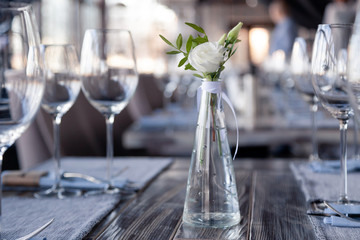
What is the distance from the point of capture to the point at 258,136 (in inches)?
66.7

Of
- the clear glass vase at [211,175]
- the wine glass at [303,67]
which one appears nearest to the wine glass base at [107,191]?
the clear glass vase at [211,175]

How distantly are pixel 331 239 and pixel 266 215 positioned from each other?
135 millimetres

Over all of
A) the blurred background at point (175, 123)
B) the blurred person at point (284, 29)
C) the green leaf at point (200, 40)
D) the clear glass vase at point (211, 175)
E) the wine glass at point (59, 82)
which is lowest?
the blurred background at point (175, 123)

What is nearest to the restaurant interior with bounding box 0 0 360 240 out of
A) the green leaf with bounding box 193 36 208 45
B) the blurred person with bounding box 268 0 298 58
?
the green leaf with bounding box 193 36 208 45

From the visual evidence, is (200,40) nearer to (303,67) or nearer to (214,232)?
(214,232)

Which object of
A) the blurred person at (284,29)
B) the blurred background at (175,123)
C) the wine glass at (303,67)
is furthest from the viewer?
the blurred person at (284,29)

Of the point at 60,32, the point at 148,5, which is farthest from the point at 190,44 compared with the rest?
the point at 148,5

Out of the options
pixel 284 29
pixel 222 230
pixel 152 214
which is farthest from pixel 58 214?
pixel 284 29

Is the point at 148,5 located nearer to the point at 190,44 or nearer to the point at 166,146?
the point at 166,146

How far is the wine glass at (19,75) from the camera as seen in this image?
0.54 metres

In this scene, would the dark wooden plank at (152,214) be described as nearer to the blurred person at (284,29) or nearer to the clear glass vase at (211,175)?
the clear glass vase at (211,175)

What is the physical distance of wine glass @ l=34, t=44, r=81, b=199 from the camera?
876 millimetres

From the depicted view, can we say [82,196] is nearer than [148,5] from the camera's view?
Yes

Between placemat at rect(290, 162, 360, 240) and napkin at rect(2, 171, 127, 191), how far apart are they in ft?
1.01
